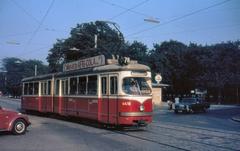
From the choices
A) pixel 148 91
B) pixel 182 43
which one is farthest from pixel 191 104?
pixel 182 43

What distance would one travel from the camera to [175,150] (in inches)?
481

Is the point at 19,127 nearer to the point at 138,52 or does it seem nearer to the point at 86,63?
the point at 86,63

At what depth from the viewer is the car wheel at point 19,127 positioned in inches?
651

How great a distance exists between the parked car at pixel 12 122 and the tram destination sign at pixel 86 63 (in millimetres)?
5504

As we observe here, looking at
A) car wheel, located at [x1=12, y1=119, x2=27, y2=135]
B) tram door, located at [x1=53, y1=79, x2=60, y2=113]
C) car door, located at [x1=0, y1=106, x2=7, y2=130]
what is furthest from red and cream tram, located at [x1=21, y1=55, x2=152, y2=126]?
car door, located at [x1=0, y1=106, x2=7, y2=130]

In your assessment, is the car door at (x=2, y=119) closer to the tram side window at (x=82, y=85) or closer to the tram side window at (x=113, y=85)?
the tram side window at (x=113, y=85)

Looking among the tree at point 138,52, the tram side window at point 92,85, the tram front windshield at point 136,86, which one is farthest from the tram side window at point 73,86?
the tree at point 138,52

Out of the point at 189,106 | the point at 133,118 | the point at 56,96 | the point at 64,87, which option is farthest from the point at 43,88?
the point at 189,106

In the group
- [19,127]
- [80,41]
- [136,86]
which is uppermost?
[80,41]

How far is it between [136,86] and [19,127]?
203 inches

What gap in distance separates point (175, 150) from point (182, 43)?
257 feet

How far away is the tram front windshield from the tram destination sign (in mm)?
2615

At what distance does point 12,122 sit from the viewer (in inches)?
645

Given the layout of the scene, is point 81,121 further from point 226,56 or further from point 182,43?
point 182,43
